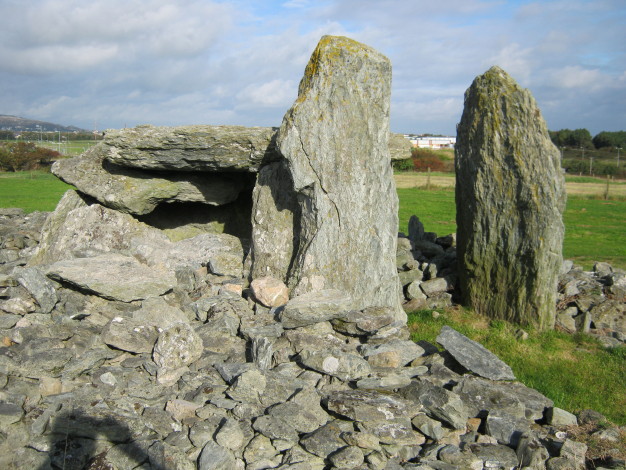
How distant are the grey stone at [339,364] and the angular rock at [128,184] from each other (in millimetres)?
5282

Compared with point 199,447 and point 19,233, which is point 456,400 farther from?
point 19,233

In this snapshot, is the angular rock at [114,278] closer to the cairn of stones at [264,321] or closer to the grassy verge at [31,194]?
the cairn of stones at [264,321]

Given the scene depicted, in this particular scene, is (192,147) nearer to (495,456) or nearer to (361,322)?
(361,322)

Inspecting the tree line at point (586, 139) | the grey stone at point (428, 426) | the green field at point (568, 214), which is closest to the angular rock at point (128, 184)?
the grey stone at point (428, 426)

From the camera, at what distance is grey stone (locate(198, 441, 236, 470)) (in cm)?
448

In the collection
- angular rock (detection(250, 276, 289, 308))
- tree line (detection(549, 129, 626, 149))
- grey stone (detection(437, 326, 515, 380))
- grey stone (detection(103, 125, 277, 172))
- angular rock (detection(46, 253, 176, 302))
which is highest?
tree line (detection(549, 129, 626, 149))

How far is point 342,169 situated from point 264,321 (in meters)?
2.44

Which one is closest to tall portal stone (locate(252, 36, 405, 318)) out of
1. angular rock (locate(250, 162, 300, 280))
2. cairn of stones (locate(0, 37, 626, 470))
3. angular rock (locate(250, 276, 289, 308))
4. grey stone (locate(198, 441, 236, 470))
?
cairn of stones (locate(0, 37, 626, 470))

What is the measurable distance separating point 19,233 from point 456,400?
32.7ft

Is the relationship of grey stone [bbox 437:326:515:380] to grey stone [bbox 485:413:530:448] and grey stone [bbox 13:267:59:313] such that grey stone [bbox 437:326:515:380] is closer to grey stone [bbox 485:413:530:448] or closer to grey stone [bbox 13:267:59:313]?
grey stone [bbox 485:413:530:448]

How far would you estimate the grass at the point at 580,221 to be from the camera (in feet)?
48.6

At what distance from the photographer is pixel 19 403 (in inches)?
198

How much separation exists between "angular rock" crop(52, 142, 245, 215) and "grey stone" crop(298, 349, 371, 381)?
5.28 metres

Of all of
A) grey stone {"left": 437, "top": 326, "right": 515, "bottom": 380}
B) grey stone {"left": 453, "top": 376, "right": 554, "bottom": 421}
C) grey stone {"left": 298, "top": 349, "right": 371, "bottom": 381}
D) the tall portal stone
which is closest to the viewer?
grey stone {"left": 453, "top": 376, "right": 554, "bottom": 421}
